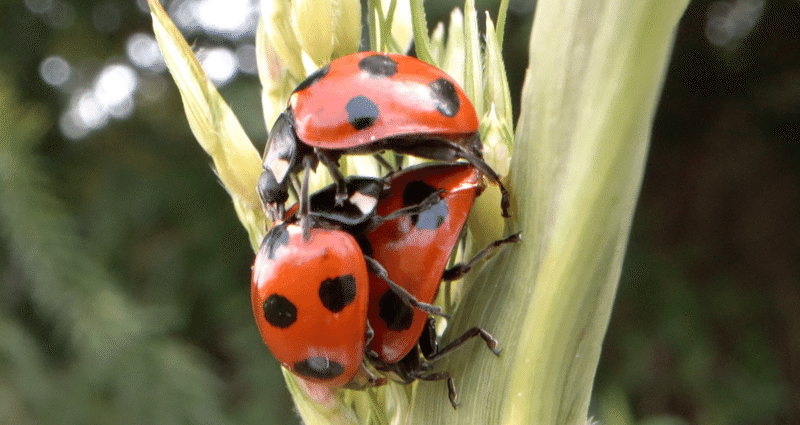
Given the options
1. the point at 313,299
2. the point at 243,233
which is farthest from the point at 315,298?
the point at 243,233

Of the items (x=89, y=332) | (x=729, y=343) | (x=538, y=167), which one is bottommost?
(x=729, y=343)

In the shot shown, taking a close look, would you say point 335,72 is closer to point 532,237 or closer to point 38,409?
point 532,237

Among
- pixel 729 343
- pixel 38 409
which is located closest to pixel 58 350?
pixel 38 409

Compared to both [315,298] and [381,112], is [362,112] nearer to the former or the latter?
[381,112]

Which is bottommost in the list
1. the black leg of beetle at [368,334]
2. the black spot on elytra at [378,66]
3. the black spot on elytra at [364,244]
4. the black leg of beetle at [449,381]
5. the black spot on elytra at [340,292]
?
the black leg of beetle at [368,334]

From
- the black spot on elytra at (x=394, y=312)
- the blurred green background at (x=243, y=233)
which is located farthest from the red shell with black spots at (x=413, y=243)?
the blurred green background at (x=243, y=233)

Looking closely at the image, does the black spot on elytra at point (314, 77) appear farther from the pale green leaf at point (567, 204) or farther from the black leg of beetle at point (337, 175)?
the pale green leaf at point (567, 204)
